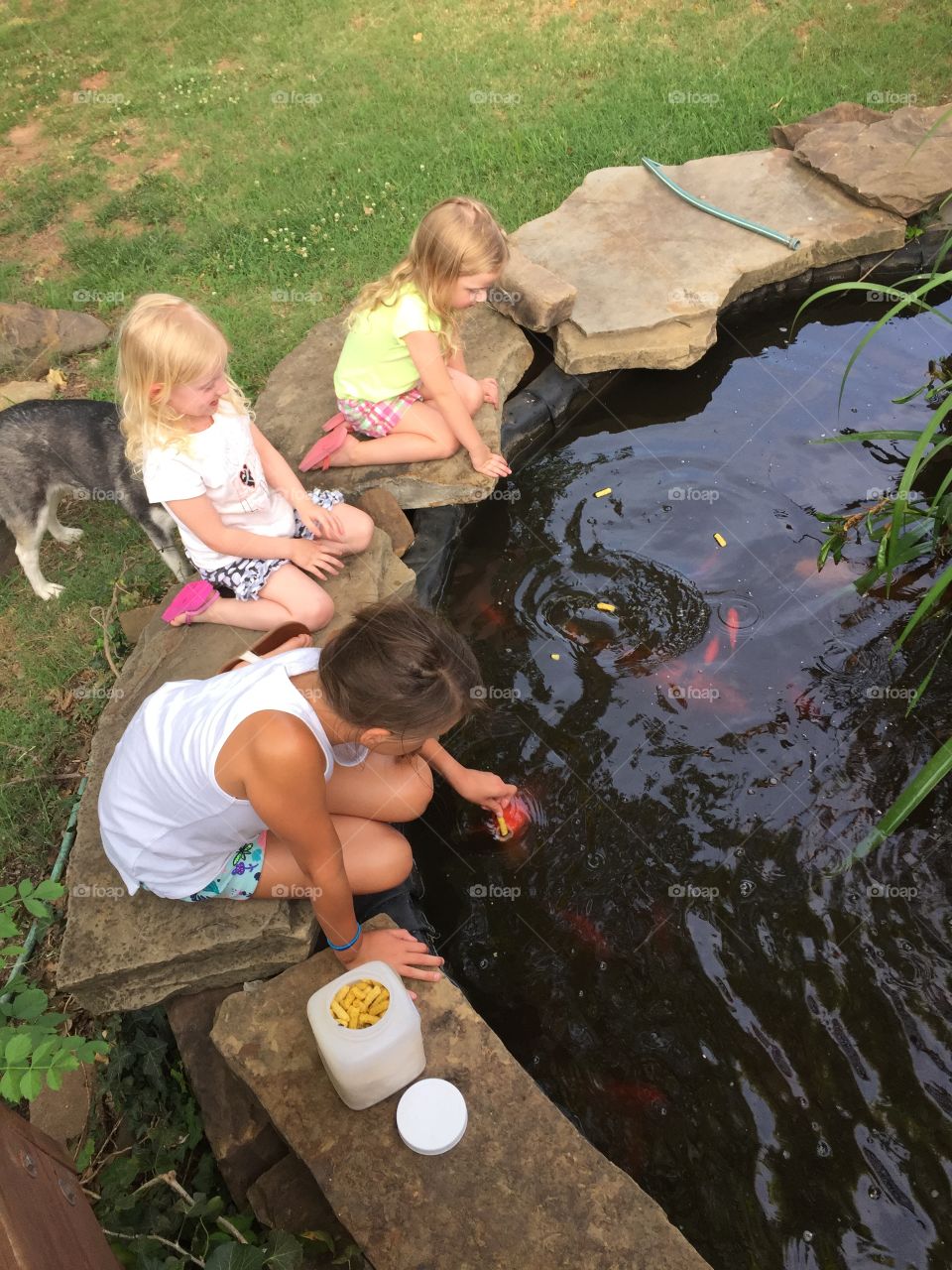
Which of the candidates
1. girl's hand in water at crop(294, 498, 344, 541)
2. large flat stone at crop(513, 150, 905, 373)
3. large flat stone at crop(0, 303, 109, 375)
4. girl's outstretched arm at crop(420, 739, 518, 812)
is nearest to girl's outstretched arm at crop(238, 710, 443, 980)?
girl's outstretched arm at crop(420, 739, 518, 812)

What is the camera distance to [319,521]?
3.06m

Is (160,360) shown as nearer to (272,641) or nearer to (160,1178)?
(272,641)

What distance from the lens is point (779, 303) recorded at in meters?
4.31

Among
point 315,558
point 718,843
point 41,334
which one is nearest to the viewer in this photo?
point 718,843

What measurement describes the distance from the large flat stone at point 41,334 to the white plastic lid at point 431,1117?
3820 millimetres

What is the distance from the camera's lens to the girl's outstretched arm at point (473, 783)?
2.63 m

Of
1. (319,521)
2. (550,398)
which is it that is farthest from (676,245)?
(319,521)

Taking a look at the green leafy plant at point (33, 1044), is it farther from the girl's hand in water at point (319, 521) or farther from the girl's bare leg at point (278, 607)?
the girl's hand in water at point (319, 521)

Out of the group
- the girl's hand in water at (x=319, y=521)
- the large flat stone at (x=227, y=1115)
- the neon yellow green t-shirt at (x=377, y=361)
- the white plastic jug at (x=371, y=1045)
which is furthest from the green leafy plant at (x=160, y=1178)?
the neon yellow green t-shirt at (x=377, y=361)

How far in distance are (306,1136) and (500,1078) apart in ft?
1.37

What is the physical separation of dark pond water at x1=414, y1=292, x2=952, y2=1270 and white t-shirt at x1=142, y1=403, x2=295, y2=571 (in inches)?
27.4

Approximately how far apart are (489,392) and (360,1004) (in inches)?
93.0

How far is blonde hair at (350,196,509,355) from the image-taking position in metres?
3.14

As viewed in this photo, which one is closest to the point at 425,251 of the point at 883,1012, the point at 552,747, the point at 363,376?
the point at 363,376
